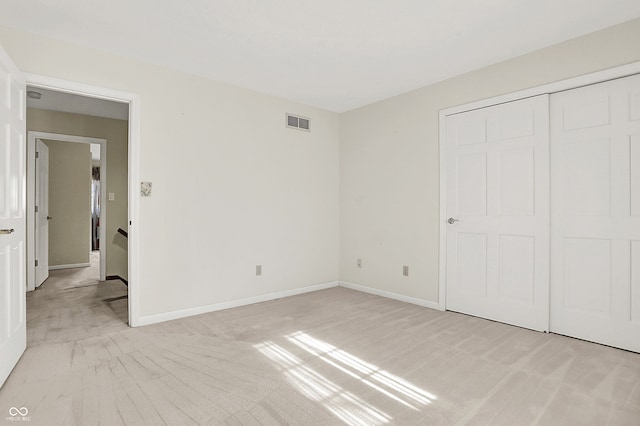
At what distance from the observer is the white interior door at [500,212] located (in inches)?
119

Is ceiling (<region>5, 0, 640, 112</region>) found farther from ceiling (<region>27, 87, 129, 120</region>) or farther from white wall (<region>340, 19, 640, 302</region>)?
ceiling (<region>27, 87, 129, 120</region>)

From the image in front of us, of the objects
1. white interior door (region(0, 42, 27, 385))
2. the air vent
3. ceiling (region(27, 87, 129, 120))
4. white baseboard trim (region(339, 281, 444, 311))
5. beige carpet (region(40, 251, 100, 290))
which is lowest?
beige carpet (region(40, 251, 100, 290))

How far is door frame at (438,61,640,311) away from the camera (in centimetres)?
261

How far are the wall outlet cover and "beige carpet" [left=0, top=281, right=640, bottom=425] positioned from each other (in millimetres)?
1282

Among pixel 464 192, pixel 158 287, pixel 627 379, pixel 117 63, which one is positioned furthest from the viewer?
pixel 464 192

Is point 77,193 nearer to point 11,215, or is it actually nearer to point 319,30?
point 11,215

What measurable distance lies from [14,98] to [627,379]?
4.58m

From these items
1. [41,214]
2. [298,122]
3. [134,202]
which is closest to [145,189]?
[134,202]

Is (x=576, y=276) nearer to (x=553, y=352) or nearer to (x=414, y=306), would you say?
(x=553, y=352)

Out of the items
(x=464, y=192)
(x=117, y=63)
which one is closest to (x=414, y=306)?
(x=464, y=192)

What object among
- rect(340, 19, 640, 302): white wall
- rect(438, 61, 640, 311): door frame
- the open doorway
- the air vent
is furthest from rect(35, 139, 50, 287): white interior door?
rect(438, 61, 640, 311): door frame

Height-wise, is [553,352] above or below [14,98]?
below

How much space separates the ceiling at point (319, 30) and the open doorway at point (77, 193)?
161 centimetres

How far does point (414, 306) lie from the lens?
12.6ft
